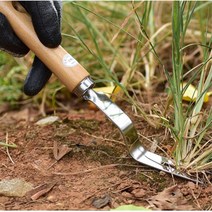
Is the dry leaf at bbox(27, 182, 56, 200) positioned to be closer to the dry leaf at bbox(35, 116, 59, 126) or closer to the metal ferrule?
the metal ferrule

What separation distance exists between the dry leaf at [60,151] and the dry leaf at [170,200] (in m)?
0.27

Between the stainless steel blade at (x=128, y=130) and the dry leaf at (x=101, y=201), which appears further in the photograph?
the stainless steel blade at (x=128, y=130)

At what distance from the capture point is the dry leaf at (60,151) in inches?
49.9

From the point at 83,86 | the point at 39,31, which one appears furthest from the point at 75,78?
the point at 39,31

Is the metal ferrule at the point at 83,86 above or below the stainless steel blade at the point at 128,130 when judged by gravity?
above

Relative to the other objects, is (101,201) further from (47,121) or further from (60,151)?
(47,121)

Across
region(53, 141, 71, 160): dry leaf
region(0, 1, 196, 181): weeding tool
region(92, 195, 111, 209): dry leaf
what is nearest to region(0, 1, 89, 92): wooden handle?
region(0, 1, 196, 181): weeding tool

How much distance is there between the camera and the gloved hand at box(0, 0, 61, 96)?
4.01 feet

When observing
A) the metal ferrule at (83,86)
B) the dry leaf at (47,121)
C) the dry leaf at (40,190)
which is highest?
the metal ferrule at (83,86)

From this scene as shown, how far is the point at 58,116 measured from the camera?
1.61 m

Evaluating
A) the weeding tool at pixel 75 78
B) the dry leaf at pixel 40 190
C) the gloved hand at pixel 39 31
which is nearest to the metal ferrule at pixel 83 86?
the weeding tool at pixel 75 78

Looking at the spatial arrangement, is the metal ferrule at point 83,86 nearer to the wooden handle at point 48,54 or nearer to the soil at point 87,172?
the wooden handle at point 48,54

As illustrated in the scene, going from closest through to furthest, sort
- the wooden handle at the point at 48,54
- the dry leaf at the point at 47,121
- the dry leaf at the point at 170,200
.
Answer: the dry leaf at the point at 170,200, the wooden handle at the point at 48,54, the dry leaf at the point at 47,121

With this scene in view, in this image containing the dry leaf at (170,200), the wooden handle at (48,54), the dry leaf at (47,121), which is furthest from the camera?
the dry leaf at (47,121)
